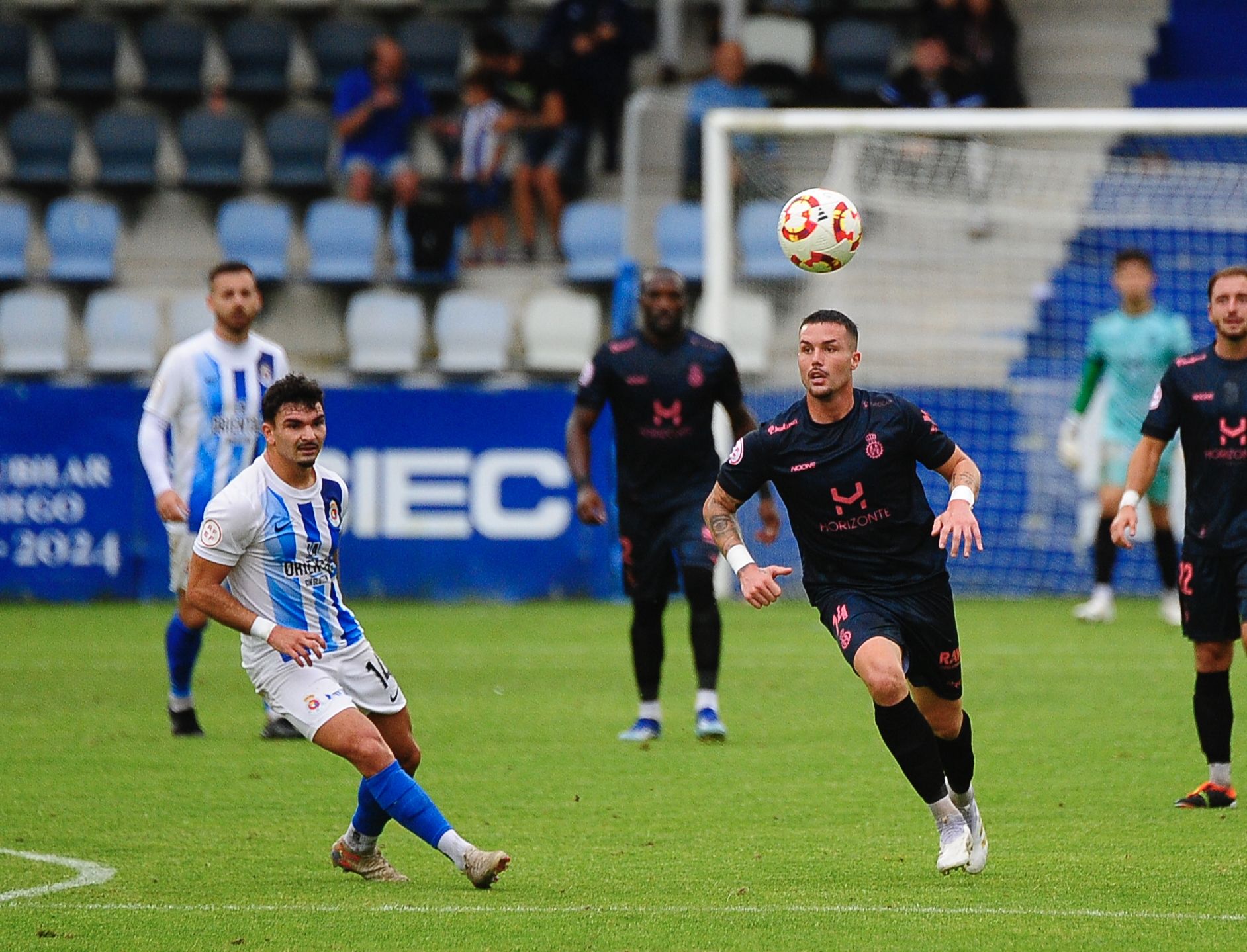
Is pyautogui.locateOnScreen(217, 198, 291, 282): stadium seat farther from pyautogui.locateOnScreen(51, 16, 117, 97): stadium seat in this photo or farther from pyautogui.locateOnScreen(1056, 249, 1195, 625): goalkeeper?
pyautogui.locateOnScreen(1056, 249, 1195, 625): goalkeeper

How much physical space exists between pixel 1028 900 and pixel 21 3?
778 inches

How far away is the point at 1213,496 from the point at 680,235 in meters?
12.3

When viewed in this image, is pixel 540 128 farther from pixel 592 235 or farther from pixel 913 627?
pixel 913 627

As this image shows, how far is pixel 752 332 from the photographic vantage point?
1800 centimetres

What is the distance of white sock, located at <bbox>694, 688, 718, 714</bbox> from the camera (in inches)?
381

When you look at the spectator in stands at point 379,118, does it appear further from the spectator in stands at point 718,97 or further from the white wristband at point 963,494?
the white wristband at point 963,494

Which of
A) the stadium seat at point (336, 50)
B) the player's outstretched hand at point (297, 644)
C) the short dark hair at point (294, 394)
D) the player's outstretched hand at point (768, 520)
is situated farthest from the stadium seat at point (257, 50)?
the player's outstretched hand at point (297, 644)

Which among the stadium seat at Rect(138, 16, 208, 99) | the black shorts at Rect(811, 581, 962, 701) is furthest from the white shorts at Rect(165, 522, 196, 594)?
the stadium seat at Rect(138, 16, 208, 99)

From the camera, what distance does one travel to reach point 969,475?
656 centimetres

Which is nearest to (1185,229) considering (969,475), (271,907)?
(969,475)

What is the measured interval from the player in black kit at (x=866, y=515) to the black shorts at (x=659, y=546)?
2.83m

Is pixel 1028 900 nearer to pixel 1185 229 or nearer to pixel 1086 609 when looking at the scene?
pixel 1086 609

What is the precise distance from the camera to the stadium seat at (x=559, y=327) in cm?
1897

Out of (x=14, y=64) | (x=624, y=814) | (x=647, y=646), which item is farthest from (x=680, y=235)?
(x=624, y=814)
